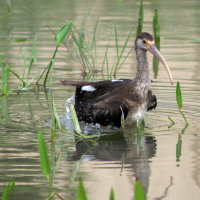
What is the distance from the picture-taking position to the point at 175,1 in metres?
19.1

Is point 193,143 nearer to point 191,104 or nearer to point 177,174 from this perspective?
point 177,174

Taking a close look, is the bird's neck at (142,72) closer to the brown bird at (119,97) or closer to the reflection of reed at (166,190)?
the brown bird at (119,97)

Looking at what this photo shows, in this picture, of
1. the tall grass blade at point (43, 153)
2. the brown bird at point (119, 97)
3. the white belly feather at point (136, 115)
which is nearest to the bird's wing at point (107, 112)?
the brown bird at point (119, 97)

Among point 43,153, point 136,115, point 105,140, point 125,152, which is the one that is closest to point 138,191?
point 43,153

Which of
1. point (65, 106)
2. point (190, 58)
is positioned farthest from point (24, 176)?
point (190, 58)

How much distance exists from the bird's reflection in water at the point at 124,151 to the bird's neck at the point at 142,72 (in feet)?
2.07

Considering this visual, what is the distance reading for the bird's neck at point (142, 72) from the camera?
835 cm

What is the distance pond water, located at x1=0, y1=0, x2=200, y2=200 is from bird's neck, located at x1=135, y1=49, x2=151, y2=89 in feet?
1.49

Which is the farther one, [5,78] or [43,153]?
[5,78]

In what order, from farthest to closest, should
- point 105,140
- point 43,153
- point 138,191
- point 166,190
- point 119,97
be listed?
1. point 119,97
2. point 105,140
3. point 166,190
4. point 43,153
5. point 138,191

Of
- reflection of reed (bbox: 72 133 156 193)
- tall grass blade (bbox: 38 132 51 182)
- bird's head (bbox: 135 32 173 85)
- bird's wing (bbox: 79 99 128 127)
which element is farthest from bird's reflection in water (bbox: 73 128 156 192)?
tall grass blade (bbox: 38 132 51 182)

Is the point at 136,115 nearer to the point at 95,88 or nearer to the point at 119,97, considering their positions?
the point at 119,97

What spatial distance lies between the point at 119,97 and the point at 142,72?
426mm

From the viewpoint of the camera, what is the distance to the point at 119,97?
8211mm
